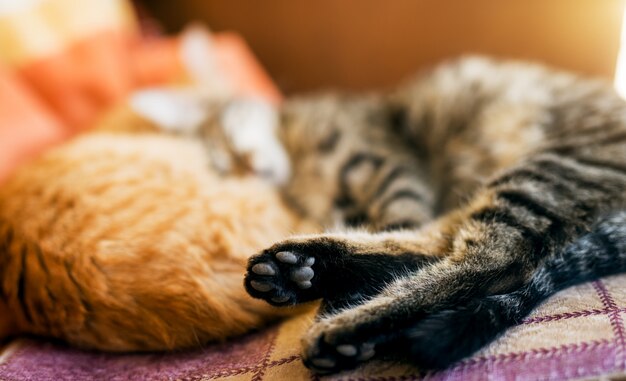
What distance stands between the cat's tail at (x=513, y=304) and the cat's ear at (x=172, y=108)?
1115mm

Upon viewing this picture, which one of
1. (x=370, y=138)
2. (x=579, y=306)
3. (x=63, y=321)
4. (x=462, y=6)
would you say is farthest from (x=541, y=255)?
(x=462, y=6)

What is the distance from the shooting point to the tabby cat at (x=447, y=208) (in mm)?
750

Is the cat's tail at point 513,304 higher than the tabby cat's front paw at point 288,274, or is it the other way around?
the tabby cat's front paw at point 288,274

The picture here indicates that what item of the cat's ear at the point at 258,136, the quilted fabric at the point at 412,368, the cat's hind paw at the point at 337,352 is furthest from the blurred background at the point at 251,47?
the cat's hind paw at the point at 337,352

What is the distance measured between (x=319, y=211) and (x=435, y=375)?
2.17ft

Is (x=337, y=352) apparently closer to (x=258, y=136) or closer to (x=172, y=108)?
(x=258, y=136)

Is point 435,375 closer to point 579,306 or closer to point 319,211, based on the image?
point 579,306

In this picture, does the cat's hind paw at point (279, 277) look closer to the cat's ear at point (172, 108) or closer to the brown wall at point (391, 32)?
the cat's ear at point (172, 108)

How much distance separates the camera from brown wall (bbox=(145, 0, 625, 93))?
5.47ft

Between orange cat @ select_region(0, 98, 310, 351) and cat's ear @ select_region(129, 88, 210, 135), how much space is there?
1.39ft

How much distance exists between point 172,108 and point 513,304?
3.95 feet

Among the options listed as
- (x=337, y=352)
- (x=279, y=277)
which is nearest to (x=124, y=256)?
(x=279, y=277)

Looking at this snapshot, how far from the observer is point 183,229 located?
3.22 feet

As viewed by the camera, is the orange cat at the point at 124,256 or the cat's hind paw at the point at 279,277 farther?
the orange cat at the point at 124,256
